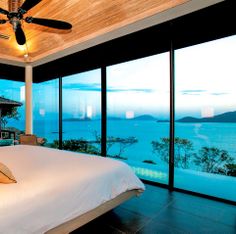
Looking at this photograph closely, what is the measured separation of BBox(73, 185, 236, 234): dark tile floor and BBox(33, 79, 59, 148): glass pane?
3.65 meters

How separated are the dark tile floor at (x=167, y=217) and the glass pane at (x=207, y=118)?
0.43m

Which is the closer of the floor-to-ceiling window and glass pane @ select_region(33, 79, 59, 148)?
glass pane @ select_region(33, 79, 59, 148)

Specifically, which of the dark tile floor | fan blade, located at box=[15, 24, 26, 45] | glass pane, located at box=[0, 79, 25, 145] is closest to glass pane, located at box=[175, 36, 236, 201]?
the dark tile floor

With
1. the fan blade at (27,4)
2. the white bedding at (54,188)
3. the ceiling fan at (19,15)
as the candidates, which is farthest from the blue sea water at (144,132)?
the fan blade at (27,4)

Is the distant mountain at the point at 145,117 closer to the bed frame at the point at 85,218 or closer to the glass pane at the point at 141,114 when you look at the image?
the glass pane at the point at 141,114

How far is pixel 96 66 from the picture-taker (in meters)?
4.41

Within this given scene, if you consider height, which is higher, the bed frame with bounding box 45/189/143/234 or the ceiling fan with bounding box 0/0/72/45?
the ceiling fan with bounding box 0/0/72/45

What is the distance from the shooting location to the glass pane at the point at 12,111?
20.1ft

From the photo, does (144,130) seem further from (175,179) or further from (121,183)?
(121,183)

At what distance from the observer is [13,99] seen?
644 centimetres

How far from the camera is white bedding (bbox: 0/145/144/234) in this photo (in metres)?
1.40

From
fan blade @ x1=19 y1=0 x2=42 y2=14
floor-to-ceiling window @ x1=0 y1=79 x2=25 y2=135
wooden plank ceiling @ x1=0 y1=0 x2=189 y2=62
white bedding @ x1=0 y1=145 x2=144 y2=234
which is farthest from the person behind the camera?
floor-to-ceiling window @ x1=0 y1=79 x2=25 y2=135

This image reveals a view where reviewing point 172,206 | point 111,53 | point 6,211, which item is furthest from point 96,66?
point 6,211

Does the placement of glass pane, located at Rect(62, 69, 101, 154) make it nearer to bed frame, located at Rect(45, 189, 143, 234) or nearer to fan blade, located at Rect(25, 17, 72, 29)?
fan blade, located at Rect(25, 17, 72, 29)
